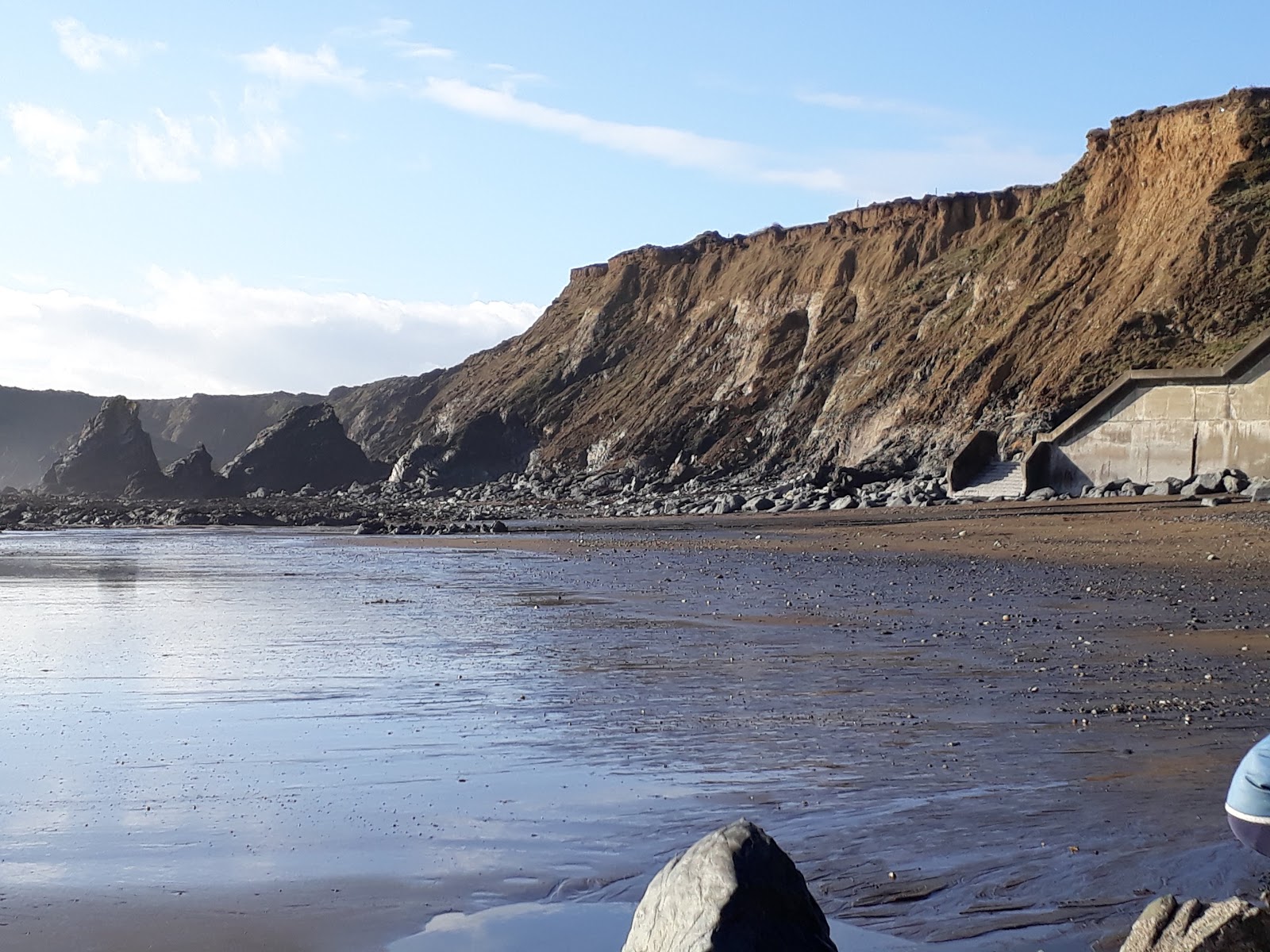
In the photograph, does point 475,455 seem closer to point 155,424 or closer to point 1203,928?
point 1203,928

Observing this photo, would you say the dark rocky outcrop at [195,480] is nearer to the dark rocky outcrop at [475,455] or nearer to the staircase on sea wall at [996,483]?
the dark rocky outcrop at [475,455]

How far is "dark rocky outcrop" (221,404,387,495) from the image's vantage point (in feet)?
282

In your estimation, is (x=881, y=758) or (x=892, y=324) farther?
(x=892, y=324)

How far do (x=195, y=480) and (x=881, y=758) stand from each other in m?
78.9

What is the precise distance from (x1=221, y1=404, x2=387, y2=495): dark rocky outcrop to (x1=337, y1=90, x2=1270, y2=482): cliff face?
5.76 metres

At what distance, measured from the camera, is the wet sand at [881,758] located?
16.9 feet

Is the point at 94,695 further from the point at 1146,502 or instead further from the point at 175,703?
the point at 1146,502

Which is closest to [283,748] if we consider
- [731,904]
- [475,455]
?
[731,904]

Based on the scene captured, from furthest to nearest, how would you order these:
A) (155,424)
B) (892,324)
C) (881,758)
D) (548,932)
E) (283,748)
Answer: (155,424) < (892,324) < (283,748) < (881,758) < (548,932)

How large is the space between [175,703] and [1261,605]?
10105 millimetres

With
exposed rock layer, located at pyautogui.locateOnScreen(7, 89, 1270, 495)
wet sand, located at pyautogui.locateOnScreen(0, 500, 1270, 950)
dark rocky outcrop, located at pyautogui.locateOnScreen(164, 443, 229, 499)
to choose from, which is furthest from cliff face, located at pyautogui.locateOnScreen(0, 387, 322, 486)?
wet sand, located at pyautogui.locateOnScreen(0, 500, 1270, 950)

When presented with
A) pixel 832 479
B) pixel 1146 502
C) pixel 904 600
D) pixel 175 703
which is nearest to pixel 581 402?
pixel 832 479

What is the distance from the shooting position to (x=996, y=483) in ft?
123

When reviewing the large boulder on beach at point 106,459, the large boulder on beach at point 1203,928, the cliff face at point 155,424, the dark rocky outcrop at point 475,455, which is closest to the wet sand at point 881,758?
the large boulder on beach at point 1203,928
